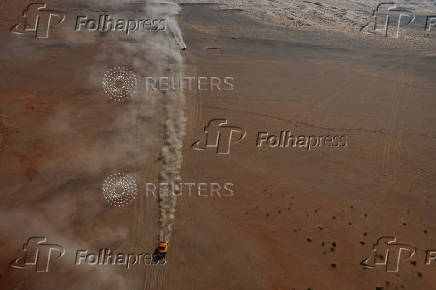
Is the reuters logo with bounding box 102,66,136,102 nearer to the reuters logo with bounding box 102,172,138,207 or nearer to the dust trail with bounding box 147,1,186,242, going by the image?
the dust trail with bounding box 147,1,186,242

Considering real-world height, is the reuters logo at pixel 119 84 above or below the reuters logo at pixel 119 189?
above

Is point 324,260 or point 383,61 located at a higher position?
point 383,61

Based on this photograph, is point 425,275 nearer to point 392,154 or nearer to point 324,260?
point 324,260

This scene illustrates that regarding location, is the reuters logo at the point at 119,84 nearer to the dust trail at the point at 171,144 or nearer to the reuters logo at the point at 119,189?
the dust trail at the point at 171,144

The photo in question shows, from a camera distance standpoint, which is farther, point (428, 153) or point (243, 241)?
point (428, 153)

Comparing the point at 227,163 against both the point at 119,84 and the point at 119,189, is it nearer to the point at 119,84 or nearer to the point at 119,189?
the point at 119,189

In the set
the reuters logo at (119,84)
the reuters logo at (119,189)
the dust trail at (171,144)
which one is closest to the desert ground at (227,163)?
the dust trail at (171,144)

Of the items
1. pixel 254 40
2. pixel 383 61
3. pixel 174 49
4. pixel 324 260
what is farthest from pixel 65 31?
pixel 383 61
